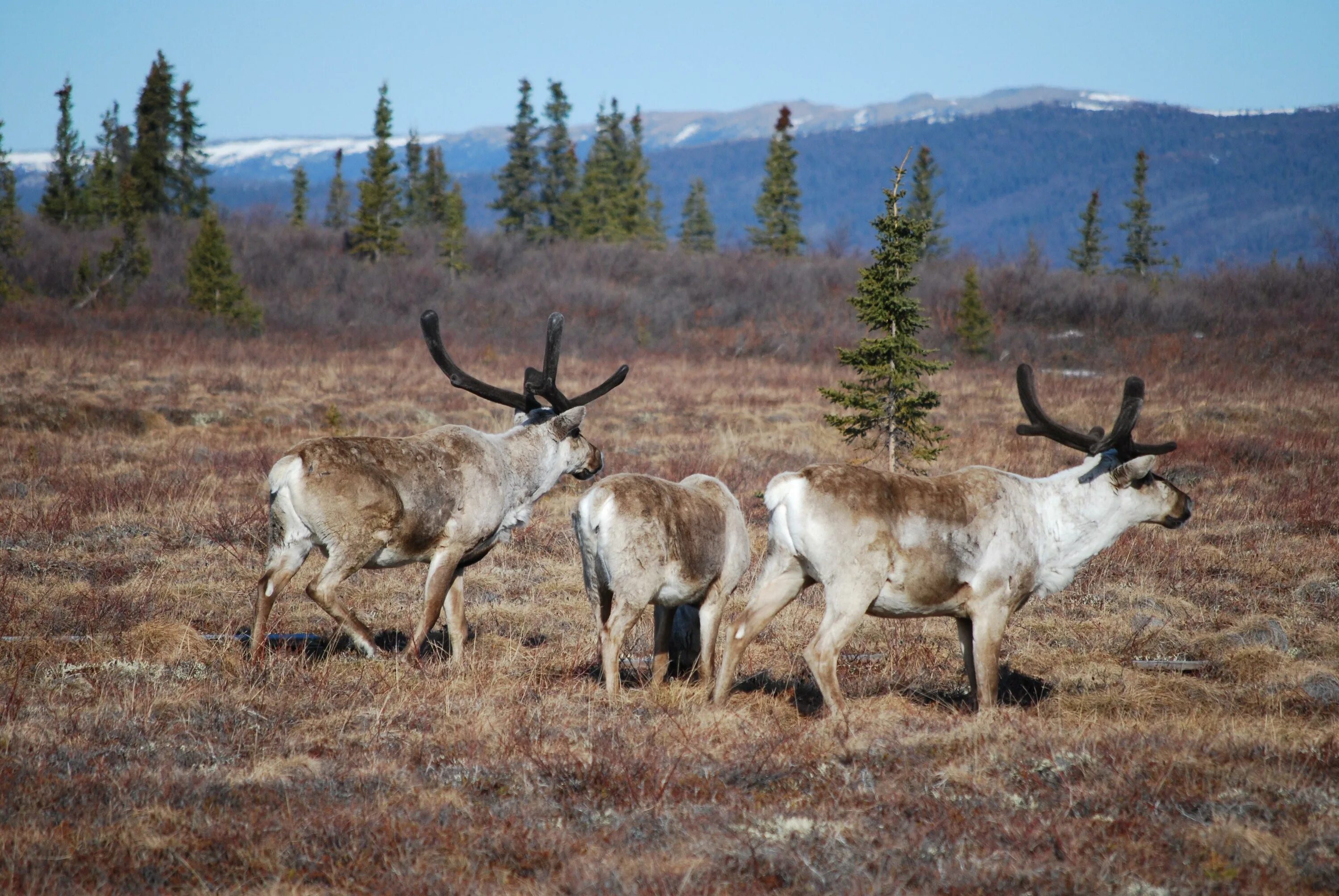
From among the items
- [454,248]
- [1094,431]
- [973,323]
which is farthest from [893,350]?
[454,248]

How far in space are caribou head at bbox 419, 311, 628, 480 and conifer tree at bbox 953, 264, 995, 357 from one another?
3095 centimetres

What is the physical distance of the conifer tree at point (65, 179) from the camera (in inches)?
2425

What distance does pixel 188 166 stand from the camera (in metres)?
63.3

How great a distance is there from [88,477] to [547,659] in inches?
384

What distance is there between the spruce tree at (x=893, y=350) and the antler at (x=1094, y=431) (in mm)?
5795

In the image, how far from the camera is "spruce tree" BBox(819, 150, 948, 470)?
1402 centimetres

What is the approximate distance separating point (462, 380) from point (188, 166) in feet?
206

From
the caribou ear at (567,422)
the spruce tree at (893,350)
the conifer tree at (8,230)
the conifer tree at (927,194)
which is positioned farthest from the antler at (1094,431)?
the conifer tree at (927,194)

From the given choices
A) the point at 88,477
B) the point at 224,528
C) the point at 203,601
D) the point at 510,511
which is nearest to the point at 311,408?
the point at 88,477

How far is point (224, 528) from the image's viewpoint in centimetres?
1197

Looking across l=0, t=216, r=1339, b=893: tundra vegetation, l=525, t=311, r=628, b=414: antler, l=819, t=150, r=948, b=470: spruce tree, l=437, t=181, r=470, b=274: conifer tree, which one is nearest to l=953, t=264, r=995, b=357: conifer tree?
l=0, t=216, r=1339, b=893: tundra vegetation

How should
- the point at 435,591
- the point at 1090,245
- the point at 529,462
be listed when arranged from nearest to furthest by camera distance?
the point at 435,591
the point at 529,462
the point at 1090,245

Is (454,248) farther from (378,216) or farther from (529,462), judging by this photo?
(529,462)

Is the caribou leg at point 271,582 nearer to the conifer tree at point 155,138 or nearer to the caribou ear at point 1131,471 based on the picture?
the caribou ear at point 1131,471
